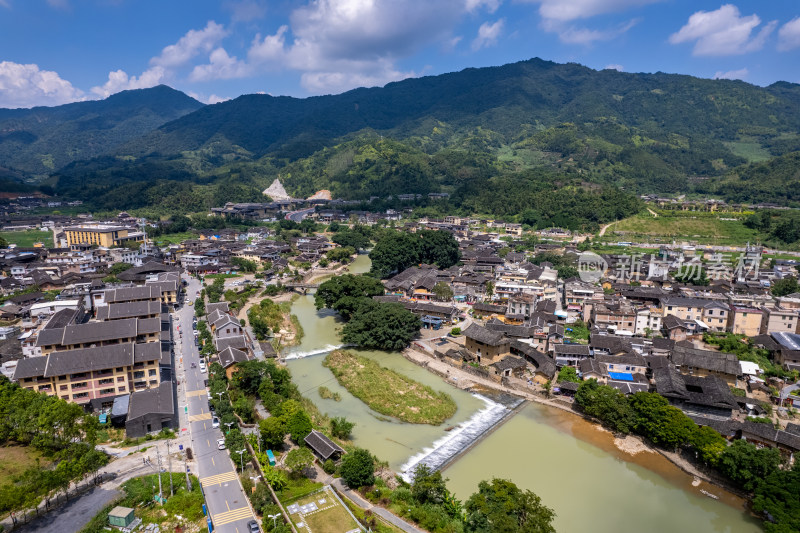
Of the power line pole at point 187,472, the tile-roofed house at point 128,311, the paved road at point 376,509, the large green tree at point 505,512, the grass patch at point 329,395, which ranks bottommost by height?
the grass patch at point 329,395

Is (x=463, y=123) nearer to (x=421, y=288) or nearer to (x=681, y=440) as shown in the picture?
(x=421, y=288)

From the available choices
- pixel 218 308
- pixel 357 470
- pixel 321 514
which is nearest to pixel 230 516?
pixel 321 514

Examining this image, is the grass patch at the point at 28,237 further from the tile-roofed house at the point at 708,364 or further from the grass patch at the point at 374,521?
the tile-roofed house at the point at 708,364

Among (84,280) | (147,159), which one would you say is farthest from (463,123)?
(84,280)

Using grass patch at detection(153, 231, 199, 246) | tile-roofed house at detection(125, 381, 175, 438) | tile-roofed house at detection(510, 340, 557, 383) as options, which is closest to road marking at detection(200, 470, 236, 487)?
tile-roofed house at detection(125, 381, 175, 438)

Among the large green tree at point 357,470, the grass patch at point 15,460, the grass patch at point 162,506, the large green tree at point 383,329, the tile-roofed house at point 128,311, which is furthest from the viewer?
the large green tree at point 383,329

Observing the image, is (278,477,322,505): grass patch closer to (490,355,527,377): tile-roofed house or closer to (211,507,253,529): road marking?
(211,507,253,529): road marking

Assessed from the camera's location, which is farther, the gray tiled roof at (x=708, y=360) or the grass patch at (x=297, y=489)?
the gray tiled roof at (x=708, y=360)

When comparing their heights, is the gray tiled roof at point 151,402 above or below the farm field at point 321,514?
above

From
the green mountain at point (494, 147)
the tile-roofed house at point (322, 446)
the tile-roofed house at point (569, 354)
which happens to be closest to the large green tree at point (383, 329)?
the tile-roofed house at point (569, 354)
